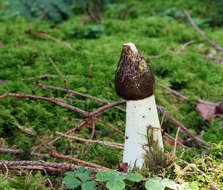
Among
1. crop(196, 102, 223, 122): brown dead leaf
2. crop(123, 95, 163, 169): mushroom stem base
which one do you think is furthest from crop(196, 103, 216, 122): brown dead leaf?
crop(123, 95, 163, 169): mushroom stem base

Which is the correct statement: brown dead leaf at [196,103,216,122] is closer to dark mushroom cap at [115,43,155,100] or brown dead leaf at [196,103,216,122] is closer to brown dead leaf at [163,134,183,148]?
brown dead leaf at [163,134,183,148]

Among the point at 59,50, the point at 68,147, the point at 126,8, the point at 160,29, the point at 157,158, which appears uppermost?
the point at 126,8

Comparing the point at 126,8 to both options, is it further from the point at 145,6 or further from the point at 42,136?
the point at 42,136

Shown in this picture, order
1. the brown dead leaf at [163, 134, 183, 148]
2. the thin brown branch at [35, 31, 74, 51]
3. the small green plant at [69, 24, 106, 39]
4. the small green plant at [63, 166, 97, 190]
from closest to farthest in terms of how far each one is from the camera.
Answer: the small green plant at [63, 166, 97, 190], the brown dead leaf at [163, 134, 183, 148], the thin brown branch at [35, 31, 74, 51], the small green plant at [69, 24, 106, 39]

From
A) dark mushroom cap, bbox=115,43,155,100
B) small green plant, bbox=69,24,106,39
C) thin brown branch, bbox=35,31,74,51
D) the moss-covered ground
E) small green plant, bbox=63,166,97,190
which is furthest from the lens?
small green plant, bbox=69,24,106,39

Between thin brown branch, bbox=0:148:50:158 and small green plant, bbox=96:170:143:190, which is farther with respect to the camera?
thin brown branch, bbox=0:148:50:158

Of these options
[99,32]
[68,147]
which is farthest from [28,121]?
[99,32]

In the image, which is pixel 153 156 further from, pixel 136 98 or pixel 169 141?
pixel 169 141

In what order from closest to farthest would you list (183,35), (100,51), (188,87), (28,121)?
(28,121), (188,87), (100,51), (183,35)
